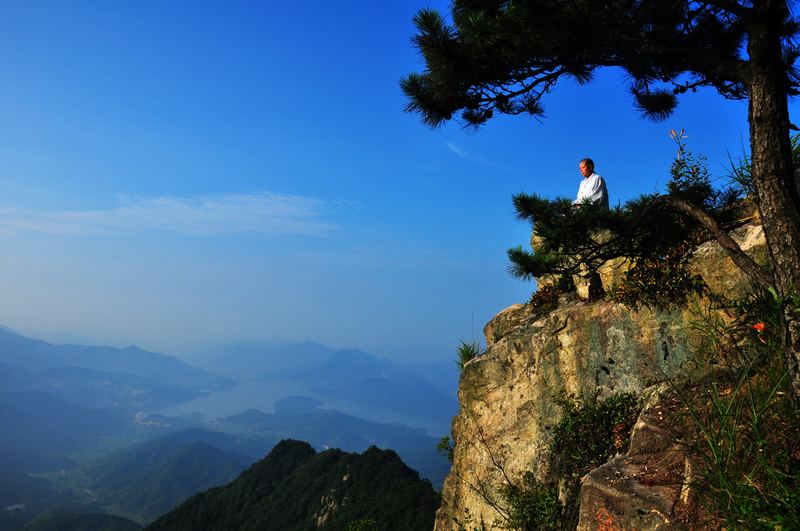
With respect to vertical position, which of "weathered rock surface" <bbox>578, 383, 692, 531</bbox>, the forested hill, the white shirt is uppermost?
the white shirt

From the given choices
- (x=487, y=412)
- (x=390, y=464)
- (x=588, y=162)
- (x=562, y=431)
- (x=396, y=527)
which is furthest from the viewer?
(x=390, y=464)

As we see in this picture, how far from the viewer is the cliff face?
771 centimetres

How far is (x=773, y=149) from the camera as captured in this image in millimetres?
5301

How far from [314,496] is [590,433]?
114083mm

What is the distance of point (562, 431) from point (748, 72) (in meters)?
6.61

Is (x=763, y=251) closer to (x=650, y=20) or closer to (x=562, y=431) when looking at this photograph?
(x=650, y=20)

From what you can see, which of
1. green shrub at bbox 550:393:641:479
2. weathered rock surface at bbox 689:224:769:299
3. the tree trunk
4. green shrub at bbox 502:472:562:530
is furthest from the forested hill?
the tree trunk

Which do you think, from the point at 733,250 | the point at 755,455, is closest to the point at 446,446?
the point at 733,250

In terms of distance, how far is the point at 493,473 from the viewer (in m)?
10.5

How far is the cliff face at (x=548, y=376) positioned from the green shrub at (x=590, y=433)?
0.83 ft

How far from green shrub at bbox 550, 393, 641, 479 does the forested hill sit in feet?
237

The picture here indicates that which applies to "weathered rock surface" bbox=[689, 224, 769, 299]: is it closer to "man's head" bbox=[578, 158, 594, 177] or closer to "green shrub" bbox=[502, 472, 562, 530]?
"man's head" bbox=[578, 158, 594, 177]

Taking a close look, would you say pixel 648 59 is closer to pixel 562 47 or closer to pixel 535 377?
pixel 562 47

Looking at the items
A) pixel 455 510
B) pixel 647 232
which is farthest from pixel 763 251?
pixel 455 510
